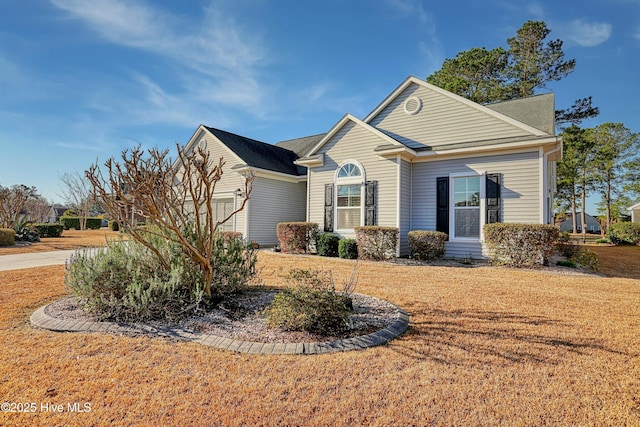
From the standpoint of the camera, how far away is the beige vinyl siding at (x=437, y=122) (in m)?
10.5

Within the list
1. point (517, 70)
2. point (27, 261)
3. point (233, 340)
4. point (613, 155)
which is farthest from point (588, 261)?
point (613, 155)

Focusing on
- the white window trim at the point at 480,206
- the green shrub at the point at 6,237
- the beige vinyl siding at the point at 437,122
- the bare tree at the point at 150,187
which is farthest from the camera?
the green shrub at the point at 6,237

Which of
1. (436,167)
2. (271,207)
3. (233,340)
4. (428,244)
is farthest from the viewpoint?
(271,207)

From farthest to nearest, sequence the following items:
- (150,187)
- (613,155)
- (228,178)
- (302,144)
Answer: (613,155) < (302,144) < (228,178) < (150,187)

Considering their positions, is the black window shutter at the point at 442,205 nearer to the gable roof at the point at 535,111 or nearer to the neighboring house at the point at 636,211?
Result: the gable roof at the point at 535,111

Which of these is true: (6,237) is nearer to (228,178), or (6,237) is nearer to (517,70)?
(228,178)

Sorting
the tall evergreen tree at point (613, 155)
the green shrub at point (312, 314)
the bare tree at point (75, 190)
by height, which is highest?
the tall evergreen tree at point (613, 155)

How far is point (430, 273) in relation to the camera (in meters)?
7.89

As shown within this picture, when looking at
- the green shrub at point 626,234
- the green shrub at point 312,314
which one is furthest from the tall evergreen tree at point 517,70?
the green shrub at point 312,314

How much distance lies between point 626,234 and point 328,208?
1989 centimetres

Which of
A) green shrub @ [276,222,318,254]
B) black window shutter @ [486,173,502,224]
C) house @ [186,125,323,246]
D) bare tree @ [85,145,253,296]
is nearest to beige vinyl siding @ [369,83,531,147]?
black window shutter @ [486,173,502,224]

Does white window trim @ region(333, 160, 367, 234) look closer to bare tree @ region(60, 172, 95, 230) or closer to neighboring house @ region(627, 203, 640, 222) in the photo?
bare tree @ region(60, 172, 95, 230)

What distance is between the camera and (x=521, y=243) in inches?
339

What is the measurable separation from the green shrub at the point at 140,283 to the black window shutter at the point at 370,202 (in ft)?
23.5
